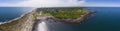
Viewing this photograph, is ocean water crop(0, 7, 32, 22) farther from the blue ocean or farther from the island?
the island

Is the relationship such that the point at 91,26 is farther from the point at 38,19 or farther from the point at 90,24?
the point at 38,19

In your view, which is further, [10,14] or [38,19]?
[10,14]

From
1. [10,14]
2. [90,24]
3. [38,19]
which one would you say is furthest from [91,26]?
[10,14]

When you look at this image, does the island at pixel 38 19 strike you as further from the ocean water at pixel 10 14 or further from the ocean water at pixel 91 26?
the ocean water at pixel 91 26

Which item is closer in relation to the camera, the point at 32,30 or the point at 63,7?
the point at 32,30

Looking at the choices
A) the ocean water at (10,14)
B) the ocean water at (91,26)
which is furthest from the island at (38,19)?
the ocean water at (91,26)

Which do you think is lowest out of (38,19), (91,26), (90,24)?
(90,24)

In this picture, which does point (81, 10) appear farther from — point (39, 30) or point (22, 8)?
point (39, 30)

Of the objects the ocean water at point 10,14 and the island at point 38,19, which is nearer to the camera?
the island at point 38,19

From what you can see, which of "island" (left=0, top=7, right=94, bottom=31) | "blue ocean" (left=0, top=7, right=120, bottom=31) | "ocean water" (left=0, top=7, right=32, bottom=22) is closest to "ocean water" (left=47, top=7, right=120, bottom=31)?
"blue ocean" (left=0, top=7, right=120, bottom=31)

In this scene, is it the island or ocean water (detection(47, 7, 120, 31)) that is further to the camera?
ocean water (detection(47, 7, 120, 31))

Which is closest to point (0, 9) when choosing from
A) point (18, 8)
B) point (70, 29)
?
point (18, 8)
